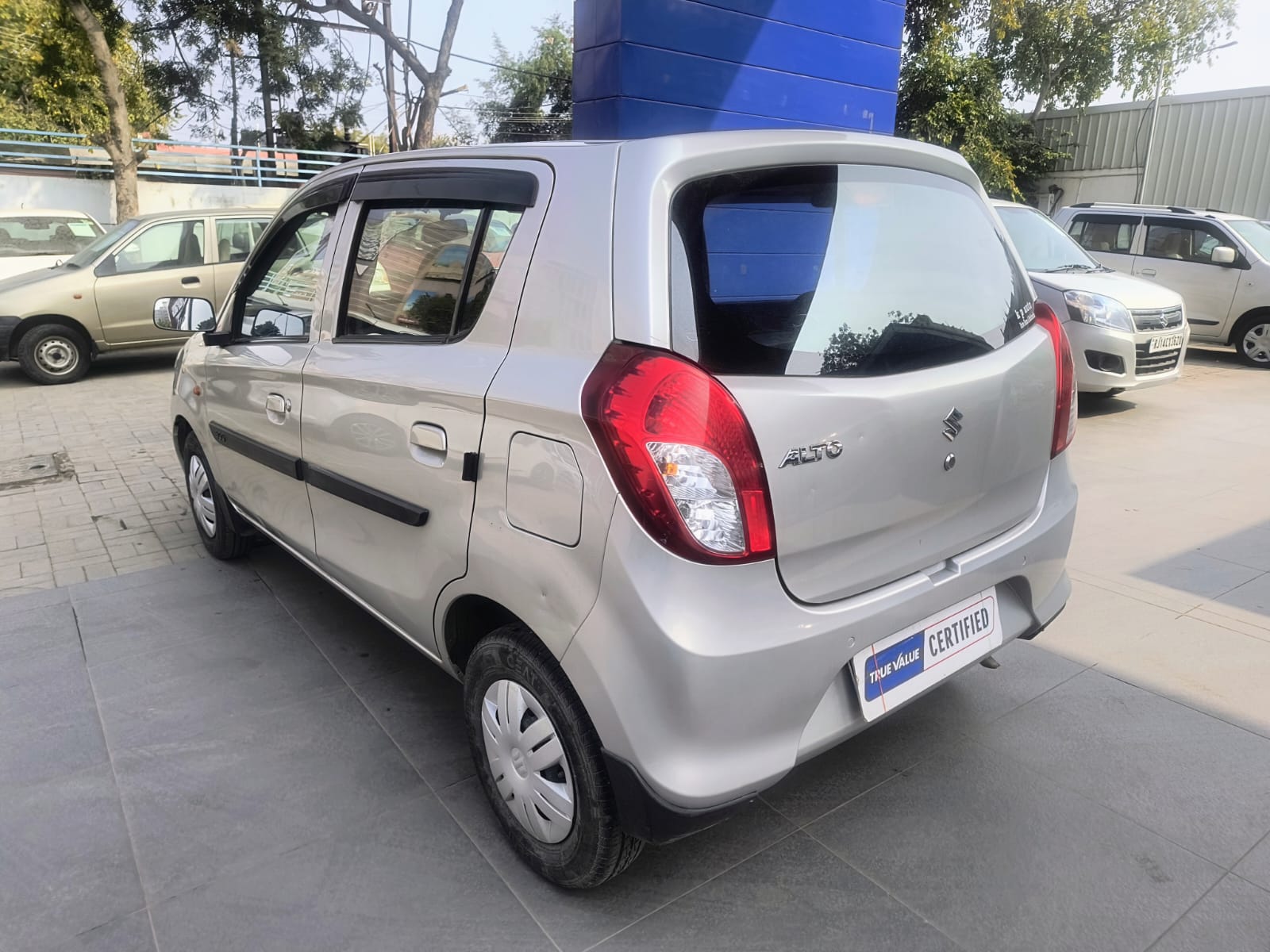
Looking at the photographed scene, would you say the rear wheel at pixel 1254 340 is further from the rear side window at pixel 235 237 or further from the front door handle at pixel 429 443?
the front door handle at pixel 429 443

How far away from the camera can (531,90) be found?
3531 cm

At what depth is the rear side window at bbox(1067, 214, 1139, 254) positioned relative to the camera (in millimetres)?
10617

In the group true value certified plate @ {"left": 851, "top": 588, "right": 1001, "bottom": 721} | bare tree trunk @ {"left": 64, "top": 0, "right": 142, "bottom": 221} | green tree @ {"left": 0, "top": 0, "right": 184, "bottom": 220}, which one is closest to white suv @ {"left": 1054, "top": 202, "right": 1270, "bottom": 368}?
true value certified plate @ {"left": 851, "top": 588, "right": 1001, "bottom": 721}

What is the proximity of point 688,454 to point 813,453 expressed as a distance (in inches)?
10.6

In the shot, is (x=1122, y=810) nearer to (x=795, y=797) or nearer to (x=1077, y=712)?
(x=1077, y=712)

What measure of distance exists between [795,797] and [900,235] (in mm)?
1526

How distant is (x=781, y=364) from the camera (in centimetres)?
188

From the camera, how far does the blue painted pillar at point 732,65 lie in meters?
4.47

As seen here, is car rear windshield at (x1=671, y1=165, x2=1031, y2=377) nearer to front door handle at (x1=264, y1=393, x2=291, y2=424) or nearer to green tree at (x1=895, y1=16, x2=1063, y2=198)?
front door handle at (x1=264, y1=393, x2=291, y2=424)

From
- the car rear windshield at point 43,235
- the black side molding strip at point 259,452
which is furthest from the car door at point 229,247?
the black side molding strip at point 259,452

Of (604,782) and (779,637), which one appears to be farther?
(604,782)

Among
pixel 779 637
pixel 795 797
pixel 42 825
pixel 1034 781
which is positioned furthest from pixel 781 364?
pixel 42 825

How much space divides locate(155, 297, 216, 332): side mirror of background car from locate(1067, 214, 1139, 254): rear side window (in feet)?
33.0

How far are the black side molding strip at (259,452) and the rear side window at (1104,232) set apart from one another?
1020 centimetres
